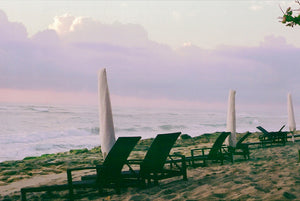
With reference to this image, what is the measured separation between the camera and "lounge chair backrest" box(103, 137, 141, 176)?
504 cm

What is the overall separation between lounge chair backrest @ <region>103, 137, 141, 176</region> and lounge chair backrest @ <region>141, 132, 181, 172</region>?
36 centimetres

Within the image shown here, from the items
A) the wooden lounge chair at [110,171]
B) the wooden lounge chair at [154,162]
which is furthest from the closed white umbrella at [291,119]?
the wooden lounge chair at [110,171]

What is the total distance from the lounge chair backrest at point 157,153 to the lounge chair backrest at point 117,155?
36cm

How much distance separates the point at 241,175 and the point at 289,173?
79 centimetres

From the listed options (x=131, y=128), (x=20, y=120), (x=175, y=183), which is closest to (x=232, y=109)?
(x=175, y=183)

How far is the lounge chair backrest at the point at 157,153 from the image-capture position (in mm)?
5461

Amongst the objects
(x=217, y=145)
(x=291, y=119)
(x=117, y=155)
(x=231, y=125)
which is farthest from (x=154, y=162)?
(x=291, y=119)

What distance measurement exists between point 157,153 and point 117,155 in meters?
0.76

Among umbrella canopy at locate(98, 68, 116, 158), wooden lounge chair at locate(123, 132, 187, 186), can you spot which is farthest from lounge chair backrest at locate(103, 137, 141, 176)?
umbrella canopy at locate(98, 68, 116, 158)

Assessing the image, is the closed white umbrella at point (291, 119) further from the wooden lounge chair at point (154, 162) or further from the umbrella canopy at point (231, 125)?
the wooden lounge chair at point (154, 162)

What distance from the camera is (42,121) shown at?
44719 millimetres

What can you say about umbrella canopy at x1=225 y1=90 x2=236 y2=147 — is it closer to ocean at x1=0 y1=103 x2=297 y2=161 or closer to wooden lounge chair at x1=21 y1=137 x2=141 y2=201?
wooden lounge chair at x1=21 y1=137 x2=141 y2=201

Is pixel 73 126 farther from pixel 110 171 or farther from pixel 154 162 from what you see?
pixel 110 171

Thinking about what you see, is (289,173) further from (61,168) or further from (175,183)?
(61,168)
